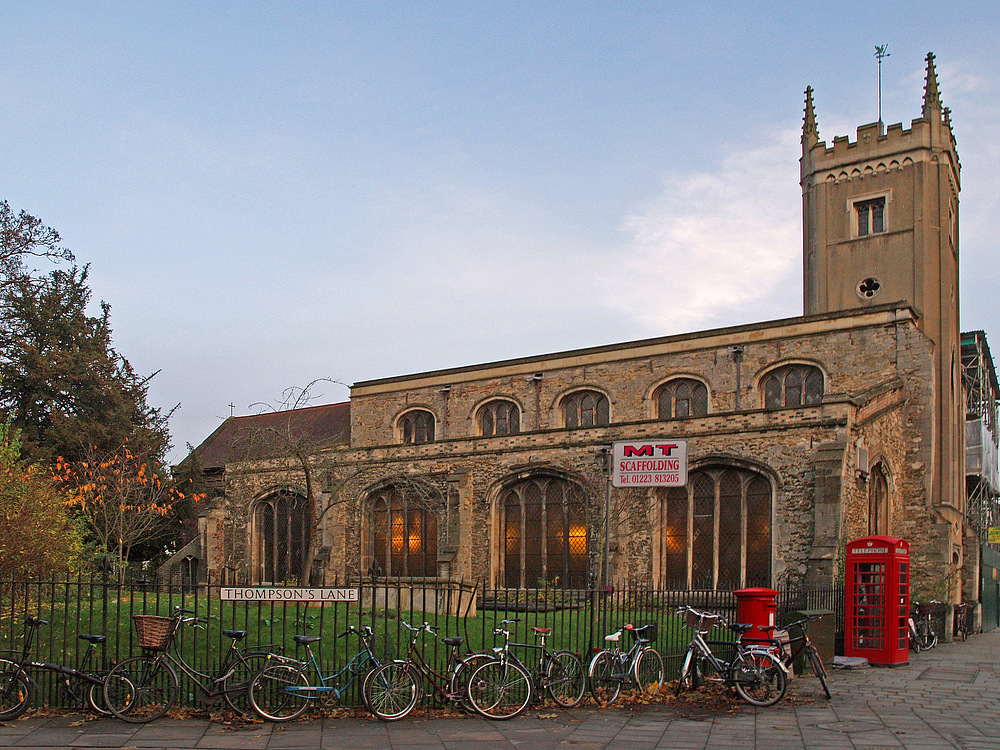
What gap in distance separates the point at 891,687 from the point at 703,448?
40.3ft

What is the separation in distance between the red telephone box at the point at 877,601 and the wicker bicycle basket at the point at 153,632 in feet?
38.6

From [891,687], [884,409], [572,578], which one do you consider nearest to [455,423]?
[572,578]

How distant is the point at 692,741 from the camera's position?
29.7 ft

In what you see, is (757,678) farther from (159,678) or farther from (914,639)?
(914,639)

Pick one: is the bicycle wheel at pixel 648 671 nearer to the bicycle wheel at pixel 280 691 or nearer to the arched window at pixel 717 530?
the bicycle wheel at pixel 280 691

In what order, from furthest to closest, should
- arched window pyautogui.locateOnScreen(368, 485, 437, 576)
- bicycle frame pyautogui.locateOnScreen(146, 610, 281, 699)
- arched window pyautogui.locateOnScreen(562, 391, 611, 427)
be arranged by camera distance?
arched window pyautogui.locateOnScreen(562, 391, 611, 427)
arched window pyautogui.locateOnScreen(368, 485, 437, 576)
bicycle frame pyautogui.locateOnScreen(146, 610, 281, 699)

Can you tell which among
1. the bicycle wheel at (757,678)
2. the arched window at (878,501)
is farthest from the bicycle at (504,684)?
the arched window at (878,501)

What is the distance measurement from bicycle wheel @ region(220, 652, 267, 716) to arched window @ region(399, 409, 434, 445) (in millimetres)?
25302

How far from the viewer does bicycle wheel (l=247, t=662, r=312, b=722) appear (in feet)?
31.6

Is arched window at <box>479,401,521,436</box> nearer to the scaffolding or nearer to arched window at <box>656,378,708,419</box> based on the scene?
arched window at <box>656,378,708,419</box>

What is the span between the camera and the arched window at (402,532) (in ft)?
99.2

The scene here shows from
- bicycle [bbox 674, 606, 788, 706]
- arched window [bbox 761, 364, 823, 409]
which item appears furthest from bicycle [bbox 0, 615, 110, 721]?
arched window [bbox 761, 364, 823, 409]

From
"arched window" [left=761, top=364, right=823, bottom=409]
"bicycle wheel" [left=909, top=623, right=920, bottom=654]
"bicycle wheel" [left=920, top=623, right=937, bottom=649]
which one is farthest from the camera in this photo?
"arched window" [left=761, top=364, right=823, bottom=409]

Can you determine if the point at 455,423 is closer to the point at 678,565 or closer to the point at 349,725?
the point at 678,565
